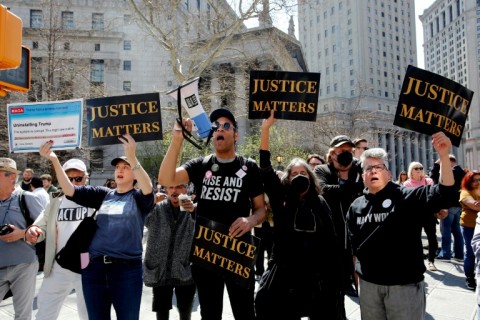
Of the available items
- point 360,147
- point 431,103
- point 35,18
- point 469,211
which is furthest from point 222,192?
point 35,18

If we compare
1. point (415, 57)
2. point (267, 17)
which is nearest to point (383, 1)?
point (415, 57)

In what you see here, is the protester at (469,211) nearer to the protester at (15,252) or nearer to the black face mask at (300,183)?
the black face mask at (300,183)

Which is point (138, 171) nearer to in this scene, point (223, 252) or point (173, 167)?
point (173, 167)

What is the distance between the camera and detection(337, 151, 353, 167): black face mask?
14.7 feet

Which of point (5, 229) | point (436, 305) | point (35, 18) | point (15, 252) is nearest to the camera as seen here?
point (5, 229)

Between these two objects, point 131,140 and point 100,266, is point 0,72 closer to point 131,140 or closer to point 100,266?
point 131,140

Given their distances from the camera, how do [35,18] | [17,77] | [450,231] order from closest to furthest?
[17,77]
[450,231]
[35,18]

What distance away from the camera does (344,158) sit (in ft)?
14.7

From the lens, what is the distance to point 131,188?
12.5 feet

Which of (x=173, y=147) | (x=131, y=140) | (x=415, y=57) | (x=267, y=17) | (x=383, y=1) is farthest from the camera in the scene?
(x=415, y=57)

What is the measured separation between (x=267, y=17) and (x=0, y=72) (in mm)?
10482

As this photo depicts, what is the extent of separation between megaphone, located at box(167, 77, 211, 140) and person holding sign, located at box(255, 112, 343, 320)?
636mm

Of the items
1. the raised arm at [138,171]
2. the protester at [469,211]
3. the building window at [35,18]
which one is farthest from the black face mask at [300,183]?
the building window at [35,18]

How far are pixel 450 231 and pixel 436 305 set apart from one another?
3.33 meters
